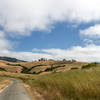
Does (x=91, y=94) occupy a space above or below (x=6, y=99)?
above

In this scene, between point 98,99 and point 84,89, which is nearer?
point 98,99

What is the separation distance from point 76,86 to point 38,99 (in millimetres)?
3604

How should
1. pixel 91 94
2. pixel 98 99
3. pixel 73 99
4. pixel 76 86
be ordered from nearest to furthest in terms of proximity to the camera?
1. pixel 98 99
2. pixel 91 94
3. pixel 73 99
4. pixel 76 86

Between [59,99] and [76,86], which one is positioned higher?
[76,86]

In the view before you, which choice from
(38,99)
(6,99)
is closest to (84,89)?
(38,99)

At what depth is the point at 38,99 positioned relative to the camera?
13211 millimetres

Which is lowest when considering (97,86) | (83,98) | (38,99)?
(38,99)

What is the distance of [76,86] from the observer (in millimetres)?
11719

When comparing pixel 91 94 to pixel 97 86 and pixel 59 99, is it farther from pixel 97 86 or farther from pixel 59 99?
pixel 59 99

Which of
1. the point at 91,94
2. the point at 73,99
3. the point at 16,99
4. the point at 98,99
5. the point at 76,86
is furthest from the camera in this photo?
the point at 16,99

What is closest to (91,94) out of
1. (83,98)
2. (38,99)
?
(83,98)

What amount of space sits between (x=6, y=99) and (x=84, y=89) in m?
6.45

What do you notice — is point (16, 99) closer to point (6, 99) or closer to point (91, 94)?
point (6, 99)

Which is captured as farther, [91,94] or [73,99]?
[73,99]
